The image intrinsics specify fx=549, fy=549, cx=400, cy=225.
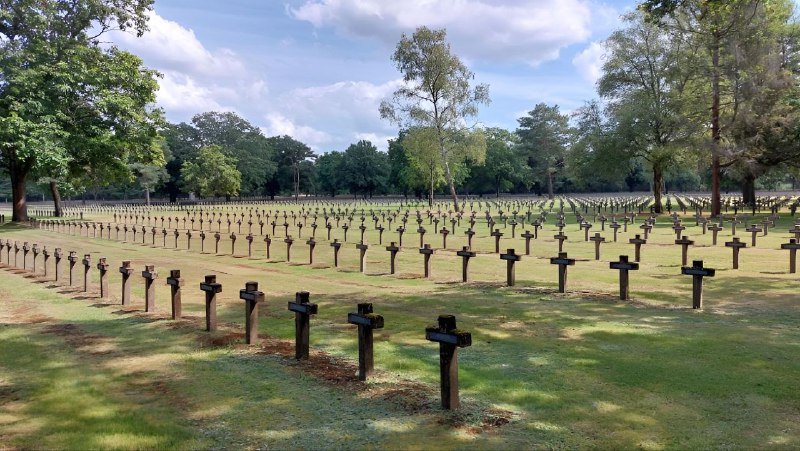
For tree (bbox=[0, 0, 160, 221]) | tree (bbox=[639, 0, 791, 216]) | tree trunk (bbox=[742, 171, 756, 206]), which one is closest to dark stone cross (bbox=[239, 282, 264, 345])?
tree (bbox=[0, 0, 160, 221])

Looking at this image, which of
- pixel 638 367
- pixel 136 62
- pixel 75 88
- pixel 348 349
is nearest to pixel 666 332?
pixel 638 367

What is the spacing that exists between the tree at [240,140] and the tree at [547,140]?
Answer: 43.6 meters

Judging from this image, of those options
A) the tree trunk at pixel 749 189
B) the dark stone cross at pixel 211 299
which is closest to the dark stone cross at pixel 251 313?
the dark stone cross at pixel 211 299

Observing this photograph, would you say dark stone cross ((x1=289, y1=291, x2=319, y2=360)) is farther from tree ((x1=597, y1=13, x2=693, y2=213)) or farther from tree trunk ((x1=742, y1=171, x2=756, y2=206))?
tree trunk ((x1=742, y1=171, x2=756, y2=206))

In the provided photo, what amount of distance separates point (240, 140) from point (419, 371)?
9291cm

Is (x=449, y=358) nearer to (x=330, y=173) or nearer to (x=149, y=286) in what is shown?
(x=149, y=286)

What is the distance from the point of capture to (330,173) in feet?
342

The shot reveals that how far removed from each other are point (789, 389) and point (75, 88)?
34078 millimetres

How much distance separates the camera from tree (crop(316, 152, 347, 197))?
334ft

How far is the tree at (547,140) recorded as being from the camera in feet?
288

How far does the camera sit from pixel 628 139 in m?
40.0

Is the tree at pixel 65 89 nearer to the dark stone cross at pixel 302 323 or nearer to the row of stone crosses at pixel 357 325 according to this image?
the row of stone crosses at pixel 357 325

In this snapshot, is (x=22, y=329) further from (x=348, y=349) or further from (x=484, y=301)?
(x=484, y=301)

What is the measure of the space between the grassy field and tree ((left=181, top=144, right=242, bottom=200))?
217ft
